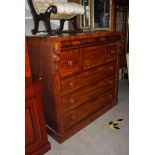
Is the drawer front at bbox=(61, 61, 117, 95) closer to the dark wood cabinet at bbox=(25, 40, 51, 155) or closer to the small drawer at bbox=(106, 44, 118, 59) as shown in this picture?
the small drawer at bbox=(106, 44, 118, 59)

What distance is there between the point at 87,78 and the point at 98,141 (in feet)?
2.09

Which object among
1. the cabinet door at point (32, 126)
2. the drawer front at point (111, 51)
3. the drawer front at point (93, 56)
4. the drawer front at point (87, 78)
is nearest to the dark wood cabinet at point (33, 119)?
the cabinet door at point (32, 126)

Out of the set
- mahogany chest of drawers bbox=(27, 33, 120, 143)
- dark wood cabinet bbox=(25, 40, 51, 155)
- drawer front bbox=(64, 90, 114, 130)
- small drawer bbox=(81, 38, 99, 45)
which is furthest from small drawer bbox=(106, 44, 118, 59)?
dark wood cabinet bbox=(25, 40, 51, 155)

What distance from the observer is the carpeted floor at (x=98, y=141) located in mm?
1589

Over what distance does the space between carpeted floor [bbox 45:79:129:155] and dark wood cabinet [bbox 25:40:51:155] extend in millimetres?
144

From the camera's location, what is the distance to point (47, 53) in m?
1.53

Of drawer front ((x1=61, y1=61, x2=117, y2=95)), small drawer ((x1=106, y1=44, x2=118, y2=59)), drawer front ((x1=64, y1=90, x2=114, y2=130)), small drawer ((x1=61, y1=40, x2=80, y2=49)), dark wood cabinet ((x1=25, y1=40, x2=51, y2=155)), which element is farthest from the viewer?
small drawer ((x1=106, y1=44, x2=118, y2=59))

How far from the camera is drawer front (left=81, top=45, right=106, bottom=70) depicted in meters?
Result: 1.77

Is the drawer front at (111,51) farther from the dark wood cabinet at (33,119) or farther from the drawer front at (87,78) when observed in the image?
the dark wood cabinet at (33,119)

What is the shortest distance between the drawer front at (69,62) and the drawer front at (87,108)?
1.36ft
